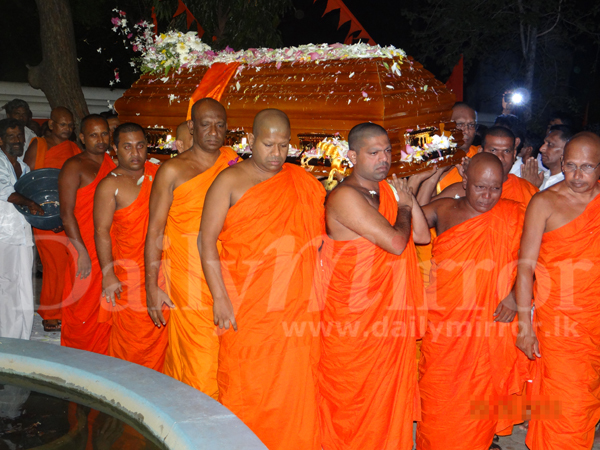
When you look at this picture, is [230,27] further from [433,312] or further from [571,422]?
[571,422]

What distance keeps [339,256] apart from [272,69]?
1.62m

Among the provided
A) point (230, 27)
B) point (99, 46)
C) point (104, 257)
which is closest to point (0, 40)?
point (99, 46)

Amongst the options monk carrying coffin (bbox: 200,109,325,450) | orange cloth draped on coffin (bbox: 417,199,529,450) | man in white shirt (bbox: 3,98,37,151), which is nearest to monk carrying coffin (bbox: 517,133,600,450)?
orange cloth draped on coffin (bbox: 417,199,529,450)

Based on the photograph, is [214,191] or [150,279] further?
[150,279]

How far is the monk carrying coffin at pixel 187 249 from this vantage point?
3.67m

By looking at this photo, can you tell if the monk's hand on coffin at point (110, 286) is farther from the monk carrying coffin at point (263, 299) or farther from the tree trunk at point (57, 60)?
the tree trunk at point (57, 60)

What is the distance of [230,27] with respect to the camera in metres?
11.7

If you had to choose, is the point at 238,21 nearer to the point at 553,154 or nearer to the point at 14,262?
the point at 14,262

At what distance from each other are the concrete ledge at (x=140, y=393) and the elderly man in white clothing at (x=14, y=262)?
2263mm

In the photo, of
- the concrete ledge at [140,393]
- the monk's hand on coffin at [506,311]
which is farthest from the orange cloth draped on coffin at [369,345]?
the concrete ledge at [140,393]

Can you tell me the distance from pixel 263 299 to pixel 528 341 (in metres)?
1.56

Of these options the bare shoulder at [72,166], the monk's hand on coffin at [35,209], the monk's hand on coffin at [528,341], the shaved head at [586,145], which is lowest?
the monk's hand on coffin at [528,341]

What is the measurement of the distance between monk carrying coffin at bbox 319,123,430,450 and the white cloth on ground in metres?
3.03

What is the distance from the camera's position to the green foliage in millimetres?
11492
